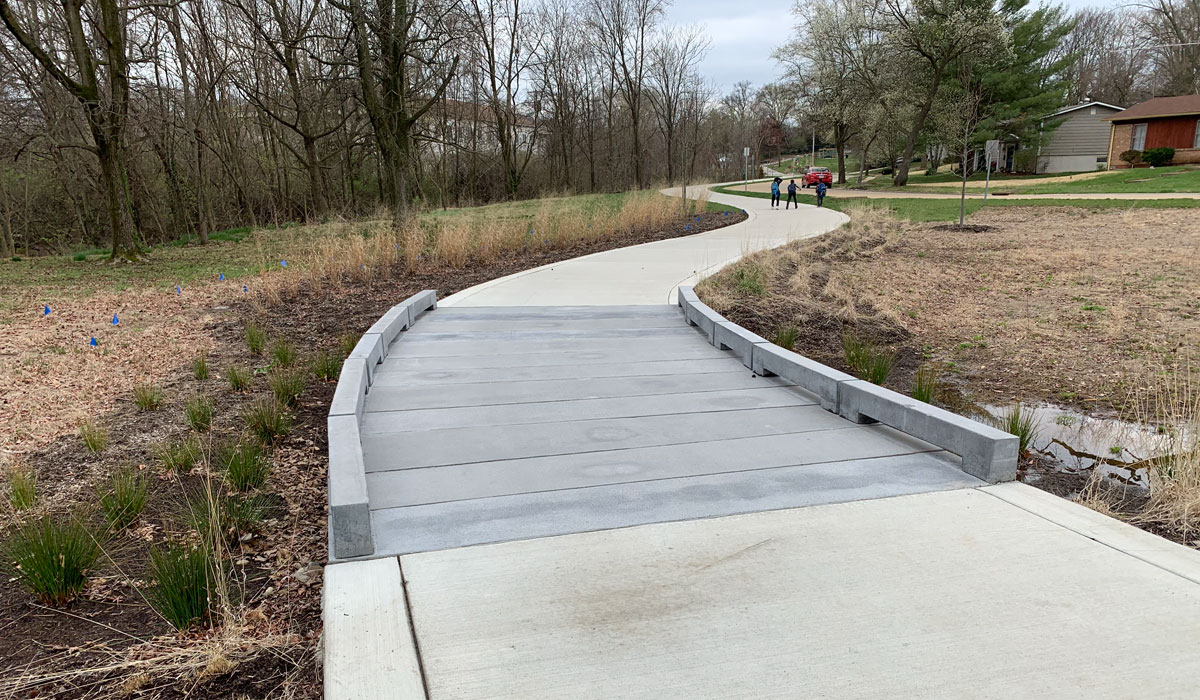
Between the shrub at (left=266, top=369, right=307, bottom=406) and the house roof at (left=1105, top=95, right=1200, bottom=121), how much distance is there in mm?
48683

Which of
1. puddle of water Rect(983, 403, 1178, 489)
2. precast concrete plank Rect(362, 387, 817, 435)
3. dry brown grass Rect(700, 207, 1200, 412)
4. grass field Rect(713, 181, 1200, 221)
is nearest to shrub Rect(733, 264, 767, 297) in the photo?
dry brown grass Rect(700, 207, 1200, 412)

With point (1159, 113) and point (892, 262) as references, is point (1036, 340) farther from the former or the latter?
point (1159, 113)

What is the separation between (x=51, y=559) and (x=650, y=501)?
237cm

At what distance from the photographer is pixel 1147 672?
6.97 ft

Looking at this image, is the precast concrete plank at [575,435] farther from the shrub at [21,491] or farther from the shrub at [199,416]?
the shrub at [21,491]

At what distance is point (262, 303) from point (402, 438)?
6177mm

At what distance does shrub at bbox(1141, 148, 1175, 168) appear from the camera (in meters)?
38.9

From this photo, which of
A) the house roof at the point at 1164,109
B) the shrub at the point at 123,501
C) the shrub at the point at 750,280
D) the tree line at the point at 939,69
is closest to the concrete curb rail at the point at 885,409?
the shrub at the point at 750,280

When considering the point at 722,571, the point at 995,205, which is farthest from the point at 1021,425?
the point at 995,205

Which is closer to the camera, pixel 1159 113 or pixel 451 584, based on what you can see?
pixel 451 584

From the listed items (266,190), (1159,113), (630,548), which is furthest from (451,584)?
(1159,113)

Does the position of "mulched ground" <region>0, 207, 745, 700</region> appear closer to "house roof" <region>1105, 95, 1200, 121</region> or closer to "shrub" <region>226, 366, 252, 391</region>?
"shrub" <region>226, 366, 252, 391</region>

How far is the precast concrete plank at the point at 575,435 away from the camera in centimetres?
397

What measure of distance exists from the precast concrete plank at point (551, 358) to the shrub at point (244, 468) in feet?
5.89
